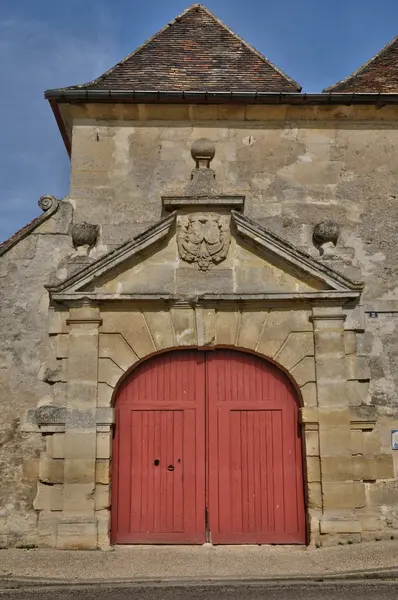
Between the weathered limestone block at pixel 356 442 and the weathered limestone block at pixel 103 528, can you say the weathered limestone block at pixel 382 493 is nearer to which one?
the weathered limestone block at pixel 356 442

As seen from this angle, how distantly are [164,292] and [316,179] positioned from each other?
248cm

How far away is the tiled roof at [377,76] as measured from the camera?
8664 mm

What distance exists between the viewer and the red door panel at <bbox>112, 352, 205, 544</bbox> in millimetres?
6758

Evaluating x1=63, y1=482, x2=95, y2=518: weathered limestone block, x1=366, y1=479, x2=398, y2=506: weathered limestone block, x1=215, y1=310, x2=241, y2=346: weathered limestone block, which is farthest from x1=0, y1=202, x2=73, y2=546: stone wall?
x1=366, y1=479, x2=398, y2=506: weathered limestone block

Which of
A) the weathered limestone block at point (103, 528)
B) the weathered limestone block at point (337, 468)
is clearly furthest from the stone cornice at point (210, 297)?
the weathered limestone block at point (103, 528)

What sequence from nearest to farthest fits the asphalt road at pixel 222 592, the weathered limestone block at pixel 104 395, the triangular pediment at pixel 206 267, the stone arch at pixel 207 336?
the asphalt road at pixel 222 592
the weathered limestone block at pixel 104 395
the stone arch at pixel 207 336
the triangular pediment at pixel 206 267

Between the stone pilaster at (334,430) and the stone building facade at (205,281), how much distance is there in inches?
0.6

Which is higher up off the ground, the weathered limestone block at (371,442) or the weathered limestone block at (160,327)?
the weathered limestone block at (160,327)

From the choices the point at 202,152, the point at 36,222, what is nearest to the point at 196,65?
the point at 202,152

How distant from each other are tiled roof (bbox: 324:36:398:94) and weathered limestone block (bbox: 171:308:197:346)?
3.98 meters

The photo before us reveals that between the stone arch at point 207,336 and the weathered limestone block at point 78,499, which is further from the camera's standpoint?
the stone arch at point 207,336


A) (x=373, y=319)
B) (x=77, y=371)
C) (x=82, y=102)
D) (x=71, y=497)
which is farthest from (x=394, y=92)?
(x=71, y=497)

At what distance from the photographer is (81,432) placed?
266 inches

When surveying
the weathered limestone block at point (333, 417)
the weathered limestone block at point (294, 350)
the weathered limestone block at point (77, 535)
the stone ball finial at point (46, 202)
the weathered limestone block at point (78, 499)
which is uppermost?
the stone ball finial at point (46, 202)
